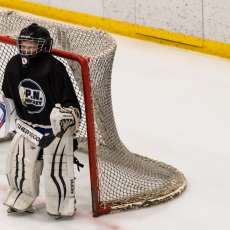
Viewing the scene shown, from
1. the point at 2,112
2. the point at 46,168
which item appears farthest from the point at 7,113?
the point at 46,168

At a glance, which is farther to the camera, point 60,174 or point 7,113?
point 7,113

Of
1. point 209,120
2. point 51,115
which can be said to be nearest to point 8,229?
point 51,115

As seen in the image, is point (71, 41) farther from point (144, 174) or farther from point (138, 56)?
point (138, 56)

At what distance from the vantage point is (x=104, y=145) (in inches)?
209

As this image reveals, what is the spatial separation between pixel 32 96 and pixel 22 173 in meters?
0.43

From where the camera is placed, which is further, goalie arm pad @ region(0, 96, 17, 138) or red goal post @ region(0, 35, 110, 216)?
goalie arm pad @ region(0, 96, 17, 138)

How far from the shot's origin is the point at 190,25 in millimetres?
8211

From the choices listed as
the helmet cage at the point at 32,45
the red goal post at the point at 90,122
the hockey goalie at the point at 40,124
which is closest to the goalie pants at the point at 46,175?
the hockey goalie at the point at 40,124

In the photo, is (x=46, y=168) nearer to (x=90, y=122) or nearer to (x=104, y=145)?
(x=90, y=122)

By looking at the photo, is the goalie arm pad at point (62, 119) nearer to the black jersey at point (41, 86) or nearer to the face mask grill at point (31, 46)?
the black jersey at point (41, 86)

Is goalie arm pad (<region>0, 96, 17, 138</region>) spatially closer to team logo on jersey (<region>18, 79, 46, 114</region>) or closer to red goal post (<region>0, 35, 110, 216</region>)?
team logo on jersey (<region>18, 79, 46, 114</region>)

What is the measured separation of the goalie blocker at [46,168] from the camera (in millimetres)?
4941

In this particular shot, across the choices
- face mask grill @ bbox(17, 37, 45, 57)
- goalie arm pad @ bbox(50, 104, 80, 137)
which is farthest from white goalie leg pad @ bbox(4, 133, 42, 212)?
face mask grill @ bbox(17, 37, 45, 57)

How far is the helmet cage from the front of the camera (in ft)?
16.1
